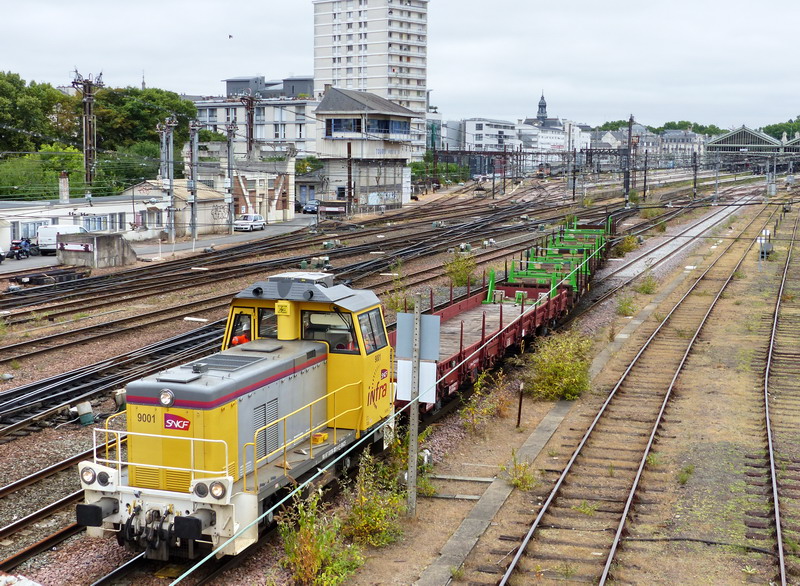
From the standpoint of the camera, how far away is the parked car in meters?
57.7

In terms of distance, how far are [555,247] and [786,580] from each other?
24037mm

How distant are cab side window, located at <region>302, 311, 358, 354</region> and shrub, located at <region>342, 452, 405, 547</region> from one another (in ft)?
4.83

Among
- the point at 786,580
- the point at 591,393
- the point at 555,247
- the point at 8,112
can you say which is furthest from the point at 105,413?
the point at 8,112

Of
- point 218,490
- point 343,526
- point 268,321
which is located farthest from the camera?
point 268,321

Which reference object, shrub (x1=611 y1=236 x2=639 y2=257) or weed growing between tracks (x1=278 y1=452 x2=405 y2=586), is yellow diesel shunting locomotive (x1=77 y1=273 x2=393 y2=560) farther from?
shrub (x1=611 y1=236 x2=639 y2=257)

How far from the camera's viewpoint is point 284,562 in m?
9.94

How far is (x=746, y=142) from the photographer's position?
12938cm

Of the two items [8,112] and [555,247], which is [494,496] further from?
[8,112]

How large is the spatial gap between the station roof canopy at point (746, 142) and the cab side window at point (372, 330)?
120 m

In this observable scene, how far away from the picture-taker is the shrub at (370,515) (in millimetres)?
10977

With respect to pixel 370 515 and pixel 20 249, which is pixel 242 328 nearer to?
pixel 370 515

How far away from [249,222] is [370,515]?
48.7 m

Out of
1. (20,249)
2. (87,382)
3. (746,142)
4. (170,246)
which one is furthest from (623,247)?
(746,142)

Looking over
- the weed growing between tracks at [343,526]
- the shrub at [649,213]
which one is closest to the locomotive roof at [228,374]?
the weed growing between tracks at [343,526]
